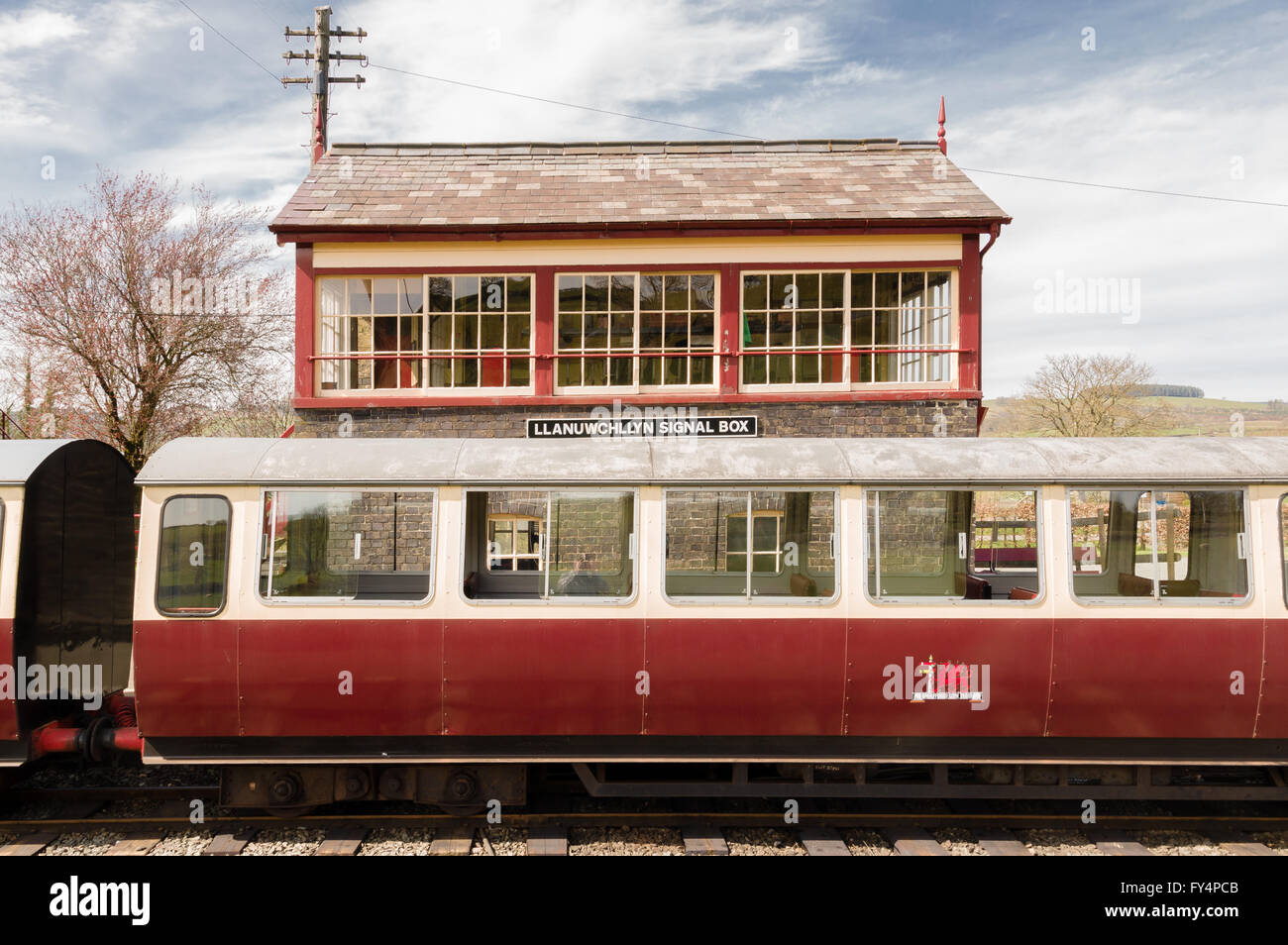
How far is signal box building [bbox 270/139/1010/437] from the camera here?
12570mm

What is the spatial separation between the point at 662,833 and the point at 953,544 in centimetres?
343

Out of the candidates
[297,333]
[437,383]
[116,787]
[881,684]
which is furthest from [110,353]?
[881,684]

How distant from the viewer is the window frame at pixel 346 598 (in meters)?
5.52

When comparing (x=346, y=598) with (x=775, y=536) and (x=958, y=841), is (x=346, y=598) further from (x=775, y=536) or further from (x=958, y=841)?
(x=958, y=841)

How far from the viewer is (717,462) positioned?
5.69 meters

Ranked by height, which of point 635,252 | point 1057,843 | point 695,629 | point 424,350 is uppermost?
point 635,252

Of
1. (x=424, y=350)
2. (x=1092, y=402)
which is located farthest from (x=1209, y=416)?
(x=424, y=350)

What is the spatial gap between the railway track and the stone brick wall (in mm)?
7369

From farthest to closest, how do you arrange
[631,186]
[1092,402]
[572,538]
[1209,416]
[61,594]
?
1. [1209,416]
2. [1092,402]
3. [631,186]
4. [61,594]
5. [572,538]

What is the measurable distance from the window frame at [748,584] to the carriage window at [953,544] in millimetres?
235

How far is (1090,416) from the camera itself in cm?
3362

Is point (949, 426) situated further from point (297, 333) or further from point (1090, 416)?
point (1090, 416)

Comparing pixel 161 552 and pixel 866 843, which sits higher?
pixel 161 552

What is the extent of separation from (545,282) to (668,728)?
29.7ft
